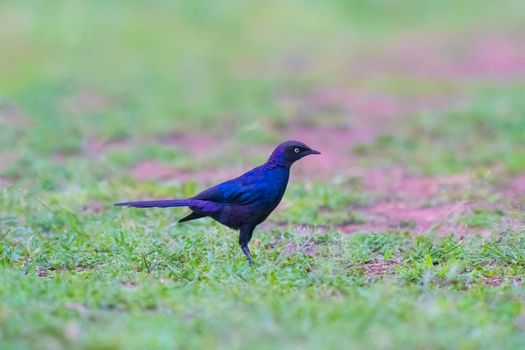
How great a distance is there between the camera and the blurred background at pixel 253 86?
11.1m

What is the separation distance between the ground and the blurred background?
5 centimetres

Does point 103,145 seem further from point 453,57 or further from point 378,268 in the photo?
point 453,57

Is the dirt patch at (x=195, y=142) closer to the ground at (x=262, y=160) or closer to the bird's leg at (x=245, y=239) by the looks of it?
the ground at (x=262, y=160)

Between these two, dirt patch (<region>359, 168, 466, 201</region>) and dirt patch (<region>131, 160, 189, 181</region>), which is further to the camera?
dirt patch (<region>131, 160, 189, 181</region>)

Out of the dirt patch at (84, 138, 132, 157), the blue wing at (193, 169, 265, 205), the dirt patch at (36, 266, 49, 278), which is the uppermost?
the dirt patch at (84, 138, 132, 157)

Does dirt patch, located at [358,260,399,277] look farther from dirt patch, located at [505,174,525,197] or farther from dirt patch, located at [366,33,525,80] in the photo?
dirt patch, located at [366,33,525,80]

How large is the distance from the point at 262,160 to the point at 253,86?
14.1ft

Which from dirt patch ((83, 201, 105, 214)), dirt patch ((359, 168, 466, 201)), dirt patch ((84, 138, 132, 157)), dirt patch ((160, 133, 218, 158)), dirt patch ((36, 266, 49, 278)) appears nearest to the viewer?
dirt patch ((36, 266, 49, 278))

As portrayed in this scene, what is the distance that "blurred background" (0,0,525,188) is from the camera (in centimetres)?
1110

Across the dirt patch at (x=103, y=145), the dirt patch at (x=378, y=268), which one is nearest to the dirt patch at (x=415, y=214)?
the dirt patch at (x=378, y=268)

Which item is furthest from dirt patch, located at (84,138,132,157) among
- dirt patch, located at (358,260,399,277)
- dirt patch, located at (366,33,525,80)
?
dirt patch, located at (366,33,525,80)

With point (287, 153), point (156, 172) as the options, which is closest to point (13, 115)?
point (156, 172)

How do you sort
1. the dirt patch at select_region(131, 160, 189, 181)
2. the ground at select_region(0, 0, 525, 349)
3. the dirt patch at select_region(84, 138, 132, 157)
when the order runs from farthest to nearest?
the dirt patch at select_region(84, 138, 132, 157), the dirt patch at select_region(131, 160, 189, 181), the ground at select_region(0, 0, 525, 349)

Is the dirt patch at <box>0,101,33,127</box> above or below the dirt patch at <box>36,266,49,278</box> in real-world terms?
above
